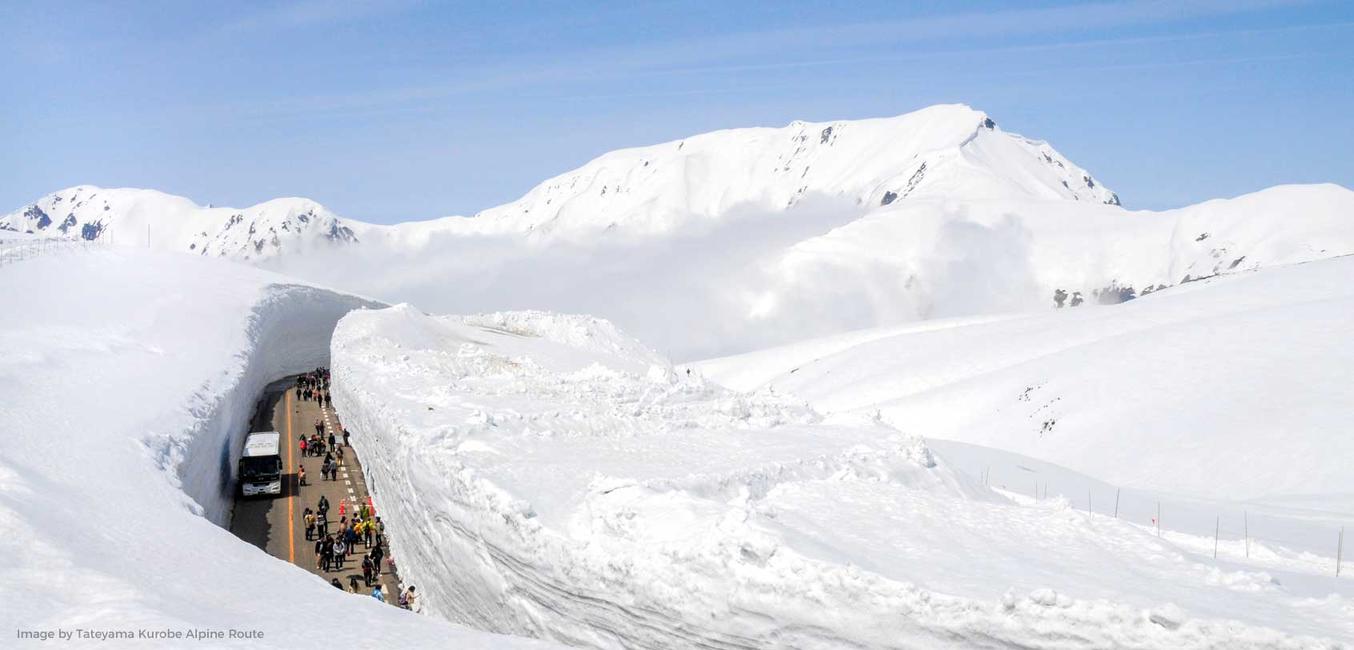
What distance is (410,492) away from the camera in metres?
24.3

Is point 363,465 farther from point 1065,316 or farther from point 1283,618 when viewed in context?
point 1065,316

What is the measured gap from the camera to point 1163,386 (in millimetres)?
54656

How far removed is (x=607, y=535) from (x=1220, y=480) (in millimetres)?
35442

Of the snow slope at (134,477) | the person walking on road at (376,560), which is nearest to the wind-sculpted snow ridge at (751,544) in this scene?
the person walking on road at (376,560)

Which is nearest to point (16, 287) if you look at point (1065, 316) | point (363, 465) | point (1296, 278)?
point (363, 465)

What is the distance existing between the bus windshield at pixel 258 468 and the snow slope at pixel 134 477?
723mm

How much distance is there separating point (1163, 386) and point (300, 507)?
43.4 meters

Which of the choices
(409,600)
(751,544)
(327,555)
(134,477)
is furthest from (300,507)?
(751,544)

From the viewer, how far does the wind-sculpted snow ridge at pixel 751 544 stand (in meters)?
13.3

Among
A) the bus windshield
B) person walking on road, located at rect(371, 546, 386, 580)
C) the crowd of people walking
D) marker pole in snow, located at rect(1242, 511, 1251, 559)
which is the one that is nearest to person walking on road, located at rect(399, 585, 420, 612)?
the crowd of people walking

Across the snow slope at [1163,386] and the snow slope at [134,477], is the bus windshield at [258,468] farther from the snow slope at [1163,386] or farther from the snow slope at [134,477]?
the snow slope at [1163,386]

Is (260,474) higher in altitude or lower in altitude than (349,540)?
higher

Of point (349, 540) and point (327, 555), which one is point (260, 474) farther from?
point (327, 555)

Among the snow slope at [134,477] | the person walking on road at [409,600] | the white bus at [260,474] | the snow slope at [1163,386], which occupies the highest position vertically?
the snow slope at [1163,386]
